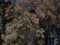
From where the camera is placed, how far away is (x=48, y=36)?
Result: 12.5 m

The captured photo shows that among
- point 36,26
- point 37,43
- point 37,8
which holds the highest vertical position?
point 37,8

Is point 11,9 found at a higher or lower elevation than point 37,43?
higher

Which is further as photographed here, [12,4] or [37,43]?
[12,4]

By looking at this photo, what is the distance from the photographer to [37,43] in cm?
1205

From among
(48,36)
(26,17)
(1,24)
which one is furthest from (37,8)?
(1,24)

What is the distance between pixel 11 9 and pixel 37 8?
1794mm

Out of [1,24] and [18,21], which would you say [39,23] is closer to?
[18,21]

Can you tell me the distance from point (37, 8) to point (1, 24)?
2.54 meters

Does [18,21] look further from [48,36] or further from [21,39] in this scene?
[48,36]

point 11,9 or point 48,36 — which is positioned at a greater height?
point 11,9

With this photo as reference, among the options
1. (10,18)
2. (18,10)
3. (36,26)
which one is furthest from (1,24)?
(36,26)

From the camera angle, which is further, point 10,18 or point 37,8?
point 10,18

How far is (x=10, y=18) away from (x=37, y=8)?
194cm

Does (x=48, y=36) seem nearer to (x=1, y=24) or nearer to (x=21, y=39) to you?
(x=21, y=39)
